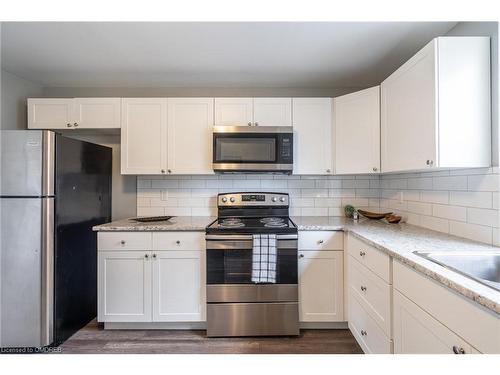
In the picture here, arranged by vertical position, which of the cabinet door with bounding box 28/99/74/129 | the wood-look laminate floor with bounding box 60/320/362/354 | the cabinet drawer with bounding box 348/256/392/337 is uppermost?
the cabinet door with bounding box 28/99/74/129

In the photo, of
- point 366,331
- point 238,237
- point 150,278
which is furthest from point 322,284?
point 150,278

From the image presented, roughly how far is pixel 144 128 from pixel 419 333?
2.52 metres

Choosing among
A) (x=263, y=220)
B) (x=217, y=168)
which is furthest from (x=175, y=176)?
(x=263, y=220)

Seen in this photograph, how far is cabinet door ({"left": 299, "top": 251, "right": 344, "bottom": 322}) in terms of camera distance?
2.06 m

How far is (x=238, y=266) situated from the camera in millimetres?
2016

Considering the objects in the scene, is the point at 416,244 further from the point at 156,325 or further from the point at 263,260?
the point at 156,325

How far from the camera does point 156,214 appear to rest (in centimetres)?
270

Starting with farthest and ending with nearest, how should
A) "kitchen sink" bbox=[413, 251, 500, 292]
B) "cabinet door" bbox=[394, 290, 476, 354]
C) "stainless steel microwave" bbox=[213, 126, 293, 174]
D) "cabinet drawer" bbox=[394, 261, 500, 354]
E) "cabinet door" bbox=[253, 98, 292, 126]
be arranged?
1. "cabinet door" bbox=[253, 98, 292, 126]
2. "stainless steel microwave" bbox=[213, 126, 293, 174]
3. "kitchen sink" bbox=[413, 251, 500, 292]
4. "cabinet door" bbox=[394, 290, 476, 354]
5. "cabinet drawer" bbox=[394, 261, 500, 354]

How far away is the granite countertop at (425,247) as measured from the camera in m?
0.80

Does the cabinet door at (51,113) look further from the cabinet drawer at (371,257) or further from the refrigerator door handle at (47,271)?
the cabinet drawer at (371,257)

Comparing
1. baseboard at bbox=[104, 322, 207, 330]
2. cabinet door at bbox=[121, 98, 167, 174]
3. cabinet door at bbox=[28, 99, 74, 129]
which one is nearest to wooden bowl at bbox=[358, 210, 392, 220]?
baseboard at bbox=[104, 322, 207, 330]

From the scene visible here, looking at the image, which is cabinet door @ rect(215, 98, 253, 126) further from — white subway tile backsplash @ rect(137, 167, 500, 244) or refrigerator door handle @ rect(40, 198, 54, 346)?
refrigerator door handle @ rect(40, 198, 54, 346)

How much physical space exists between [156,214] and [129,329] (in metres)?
1.09

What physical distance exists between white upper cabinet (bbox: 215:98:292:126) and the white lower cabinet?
115 cm
